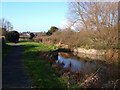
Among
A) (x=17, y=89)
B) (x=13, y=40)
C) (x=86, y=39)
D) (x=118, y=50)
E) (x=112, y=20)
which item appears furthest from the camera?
(x=13, y=40)

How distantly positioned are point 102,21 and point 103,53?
16.9ft

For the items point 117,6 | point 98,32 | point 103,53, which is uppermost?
point 117,6

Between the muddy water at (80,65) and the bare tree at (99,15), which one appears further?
the bare tree at (99,15)

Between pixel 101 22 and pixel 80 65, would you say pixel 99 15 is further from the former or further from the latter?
pixel 80 65

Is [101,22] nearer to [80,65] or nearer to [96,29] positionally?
[96,29]

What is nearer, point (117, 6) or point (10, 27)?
point (117, 6)

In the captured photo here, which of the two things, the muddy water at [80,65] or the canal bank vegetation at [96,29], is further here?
the canal bank vegetation at [96,29]

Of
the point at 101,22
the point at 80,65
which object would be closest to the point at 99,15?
the point at 101,22

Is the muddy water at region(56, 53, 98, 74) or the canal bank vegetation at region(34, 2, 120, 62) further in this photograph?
the canal bank vegetation at region(34, 2, 120, 62)

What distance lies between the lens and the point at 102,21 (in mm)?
32375

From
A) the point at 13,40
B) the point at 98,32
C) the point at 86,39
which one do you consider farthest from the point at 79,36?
the point at 13,40

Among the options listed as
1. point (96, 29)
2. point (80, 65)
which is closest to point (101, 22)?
point (96, 29)

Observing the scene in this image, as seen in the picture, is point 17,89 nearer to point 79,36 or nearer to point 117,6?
point 117,6

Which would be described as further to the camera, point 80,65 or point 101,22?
point 101,22
